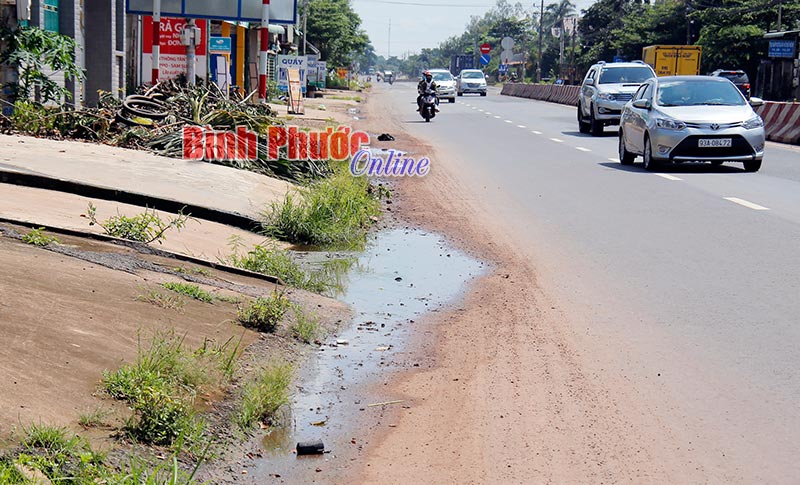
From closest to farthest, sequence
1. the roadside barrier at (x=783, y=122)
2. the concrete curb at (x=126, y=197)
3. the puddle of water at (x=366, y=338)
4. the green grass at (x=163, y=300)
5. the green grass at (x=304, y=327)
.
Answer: the puddle of water at (x=366, y=338)
the green grass at (x=163, y=300)
the green grass at (x=304, y=327)
the concrete curb at (x=126, y=197)
the roadside barrier at (x=783, y=122)

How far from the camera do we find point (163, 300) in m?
6.64

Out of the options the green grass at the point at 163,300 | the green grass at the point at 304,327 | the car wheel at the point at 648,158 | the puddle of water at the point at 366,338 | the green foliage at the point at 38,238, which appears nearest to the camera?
the puddle of water at the point at 366,338

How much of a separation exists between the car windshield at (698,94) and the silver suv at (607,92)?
340 inches

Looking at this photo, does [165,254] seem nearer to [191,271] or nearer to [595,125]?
[191,271]

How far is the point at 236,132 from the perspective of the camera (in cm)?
1538

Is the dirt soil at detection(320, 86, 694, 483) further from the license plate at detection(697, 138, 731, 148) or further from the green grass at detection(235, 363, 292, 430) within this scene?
the license plate at detection(697, 138, 731, 148)

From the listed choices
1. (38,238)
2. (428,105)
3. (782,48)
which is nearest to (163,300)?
(38,238)

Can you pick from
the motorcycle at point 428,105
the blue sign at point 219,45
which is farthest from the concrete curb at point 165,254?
the motorcycle at point 428,105

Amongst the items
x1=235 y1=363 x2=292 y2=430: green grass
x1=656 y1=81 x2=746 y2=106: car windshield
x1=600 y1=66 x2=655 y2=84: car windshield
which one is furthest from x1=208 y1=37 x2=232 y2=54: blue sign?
x1=235 y1=363 x2=292 y2=430: green grass

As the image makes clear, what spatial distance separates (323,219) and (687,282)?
3918 millimetres

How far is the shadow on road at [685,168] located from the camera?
1777 centimetres

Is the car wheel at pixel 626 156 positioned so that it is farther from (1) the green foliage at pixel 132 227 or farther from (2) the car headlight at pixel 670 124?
(1) the green foliage at pixel 132 227

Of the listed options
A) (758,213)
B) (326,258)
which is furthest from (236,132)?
(758,213)

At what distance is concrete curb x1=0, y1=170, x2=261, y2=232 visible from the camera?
10.1 meters
